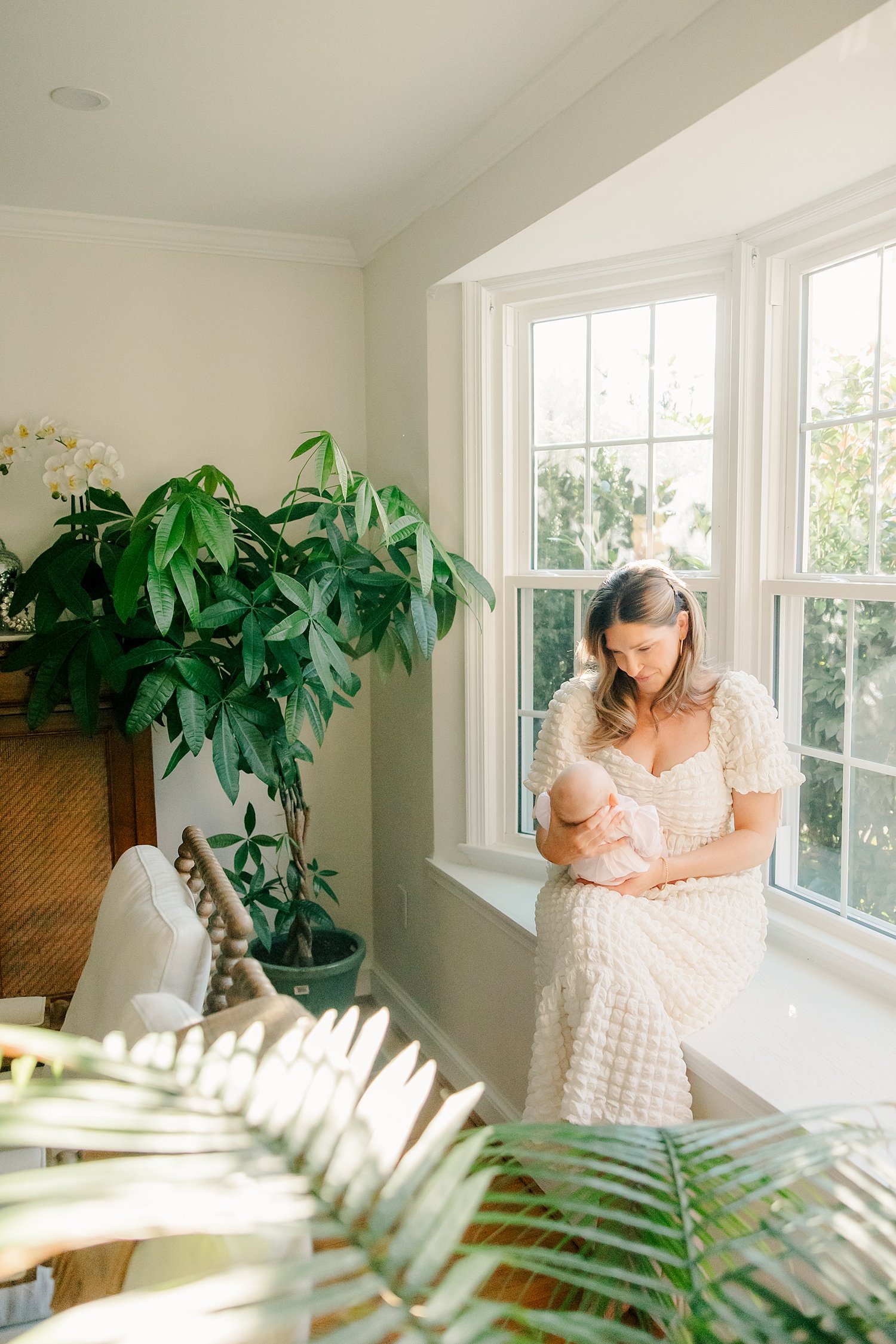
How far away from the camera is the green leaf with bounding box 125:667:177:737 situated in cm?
243

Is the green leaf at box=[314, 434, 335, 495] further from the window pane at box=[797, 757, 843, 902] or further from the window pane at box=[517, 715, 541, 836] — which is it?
the window pane at box=[797, 757, 843, 902]

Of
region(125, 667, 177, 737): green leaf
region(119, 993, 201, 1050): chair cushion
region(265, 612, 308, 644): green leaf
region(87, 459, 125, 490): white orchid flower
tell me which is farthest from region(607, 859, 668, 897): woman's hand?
region(87, 459, 125, 490): white orchid flower

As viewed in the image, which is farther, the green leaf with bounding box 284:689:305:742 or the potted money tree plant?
the green leaf with bounding box 284:689:305:742

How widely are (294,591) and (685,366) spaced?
1159 millimetres

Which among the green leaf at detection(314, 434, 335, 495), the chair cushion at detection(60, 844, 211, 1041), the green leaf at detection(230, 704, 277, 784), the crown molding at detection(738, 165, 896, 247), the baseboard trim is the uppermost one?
the crown molding at detection(738, 165, 896, 247)

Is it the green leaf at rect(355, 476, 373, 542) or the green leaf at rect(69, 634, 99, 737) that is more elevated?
the green leaf at rect(355, 476, 373, 542)

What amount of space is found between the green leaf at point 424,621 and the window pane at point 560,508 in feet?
1.40

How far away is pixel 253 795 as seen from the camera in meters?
3.35

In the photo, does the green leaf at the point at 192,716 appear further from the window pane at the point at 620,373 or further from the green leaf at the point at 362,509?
the window pane at the point at 620,373

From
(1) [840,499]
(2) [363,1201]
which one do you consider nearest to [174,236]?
(1) [840,499]

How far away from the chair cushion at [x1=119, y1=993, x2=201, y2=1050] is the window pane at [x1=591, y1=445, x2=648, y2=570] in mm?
1679

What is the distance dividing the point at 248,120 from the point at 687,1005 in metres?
2.24

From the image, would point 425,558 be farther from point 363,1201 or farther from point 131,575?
point 363,1201

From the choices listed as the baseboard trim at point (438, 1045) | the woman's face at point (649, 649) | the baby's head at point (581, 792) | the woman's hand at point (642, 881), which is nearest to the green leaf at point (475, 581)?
the woman's face at point (649, 649)
